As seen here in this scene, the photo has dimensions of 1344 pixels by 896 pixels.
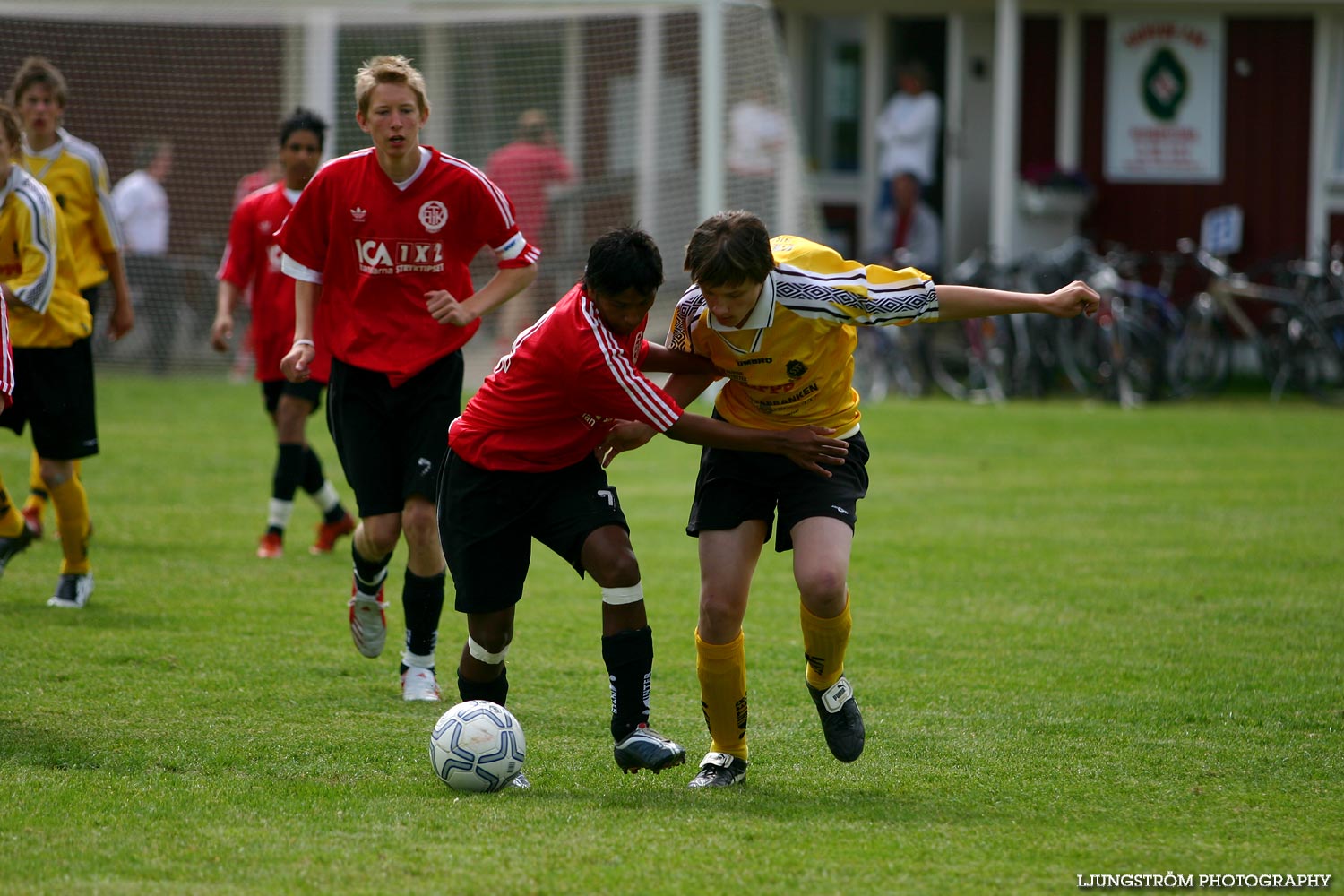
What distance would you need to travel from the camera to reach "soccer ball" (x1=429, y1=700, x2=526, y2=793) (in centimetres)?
458

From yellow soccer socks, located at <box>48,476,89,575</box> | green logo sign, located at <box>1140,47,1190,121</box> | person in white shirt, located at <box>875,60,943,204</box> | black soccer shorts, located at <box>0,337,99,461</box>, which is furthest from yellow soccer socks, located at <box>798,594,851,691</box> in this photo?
green logo sign, located at <box>1140,47,1190,121</box>

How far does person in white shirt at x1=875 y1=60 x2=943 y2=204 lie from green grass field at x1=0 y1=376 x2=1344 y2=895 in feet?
27.0

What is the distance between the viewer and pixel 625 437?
481 cm

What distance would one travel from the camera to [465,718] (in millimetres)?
4660

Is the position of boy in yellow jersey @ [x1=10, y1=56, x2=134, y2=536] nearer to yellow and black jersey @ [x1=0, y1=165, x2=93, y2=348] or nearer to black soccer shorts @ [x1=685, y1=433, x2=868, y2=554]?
yellow and black jersey @ [x1=0, y1=165, x2=93, y2=348]

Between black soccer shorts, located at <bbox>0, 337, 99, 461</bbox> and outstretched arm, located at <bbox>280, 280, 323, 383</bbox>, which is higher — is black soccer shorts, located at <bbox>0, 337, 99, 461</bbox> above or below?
below

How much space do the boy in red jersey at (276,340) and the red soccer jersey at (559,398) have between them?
364 centimetres

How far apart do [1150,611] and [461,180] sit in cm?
378

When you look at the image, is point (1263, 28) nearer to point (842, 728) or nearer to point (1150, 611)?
point (1150, 611)

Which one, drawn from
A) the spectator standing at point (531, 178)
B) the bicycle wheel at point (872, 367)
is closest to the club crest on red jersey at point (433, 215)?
the spectator standing at point (531, 178)

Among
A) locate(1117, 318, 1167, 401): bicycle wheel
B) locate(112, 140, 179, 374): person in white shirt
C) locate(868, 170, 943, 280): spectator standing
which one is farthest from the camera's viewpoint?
locate(868, 170, 943, 280): spectator standing

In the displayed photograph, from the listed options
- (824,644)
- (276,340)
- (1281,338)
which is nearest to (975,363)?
(1281,338)

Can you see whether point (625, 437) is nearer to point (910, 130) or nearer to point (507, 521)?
point (507, 521)

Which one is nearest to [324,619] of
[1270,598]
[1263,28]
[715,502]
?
[715,502]
